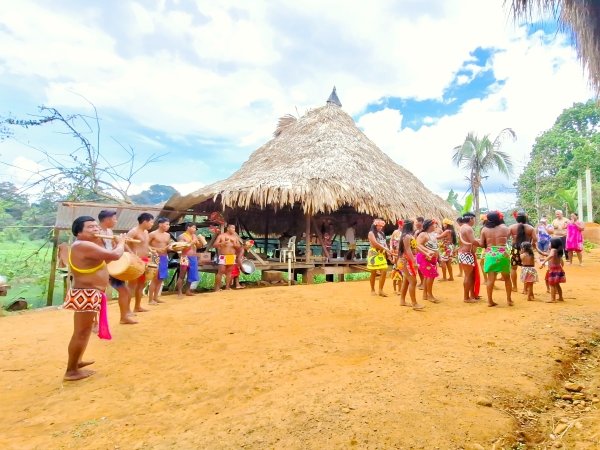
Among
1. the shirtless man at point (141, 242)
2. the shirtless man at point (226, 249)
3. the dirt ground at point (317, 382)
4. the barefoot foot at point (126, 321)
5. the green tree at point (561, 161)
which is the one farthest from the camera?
the green tree at point (561, 161)

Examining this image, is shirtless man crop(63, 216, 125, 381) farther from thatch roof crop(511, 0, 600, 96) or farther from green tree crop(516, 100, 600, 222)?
green tree crop(516, 100, 600, 222)

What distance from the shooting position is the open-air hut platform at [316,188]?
9586mm

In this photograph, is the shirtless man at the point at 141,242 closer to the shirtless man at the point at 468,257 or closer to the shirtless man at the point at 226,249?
the shirtless man at the point at 226,249

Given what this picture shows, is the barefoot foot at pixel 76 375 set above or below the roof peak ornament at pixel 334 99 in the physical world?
below

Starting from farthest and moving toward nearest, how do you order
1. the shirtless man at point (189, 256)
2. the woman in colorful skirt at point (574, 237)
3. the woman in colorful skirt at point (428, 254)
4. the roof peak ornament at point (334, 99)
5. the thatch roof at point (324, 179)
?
the roof peak ornament at point (334, 99) < the woman in colorful skirt at point (574, 237) < the thatch roof at point (324, 179) < the shirtless man at point (189, 256) < the woman in colorful skirt at point (428, 254)

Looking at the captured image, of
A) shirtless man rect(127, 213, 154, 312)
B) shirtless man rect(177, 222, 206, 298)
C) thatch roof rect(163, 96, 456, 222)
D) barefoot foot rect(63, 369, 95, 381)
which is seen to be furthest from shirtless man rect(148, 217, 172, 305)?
barefoot foot rect(63, 369, 95, 381)

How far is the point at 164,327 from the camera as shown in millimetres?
5090

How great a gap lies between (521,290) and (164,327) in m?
6.29

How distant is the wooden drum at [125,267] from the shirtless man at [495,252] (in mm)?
4932

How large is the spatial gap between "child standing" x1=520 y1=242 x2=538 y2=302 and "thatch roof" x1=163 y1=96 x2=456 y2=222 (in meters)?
4.45

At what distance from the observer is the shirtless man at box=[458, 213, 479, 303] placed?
601cm

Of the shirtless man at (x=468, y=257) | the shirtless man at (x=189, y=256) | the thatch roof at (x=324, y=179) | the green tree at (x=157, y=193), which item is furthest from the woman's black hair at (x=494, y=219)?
the green tree at (x=157, y=193)

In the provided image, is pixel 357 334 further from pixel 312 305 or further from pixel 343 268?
pixel 343 268

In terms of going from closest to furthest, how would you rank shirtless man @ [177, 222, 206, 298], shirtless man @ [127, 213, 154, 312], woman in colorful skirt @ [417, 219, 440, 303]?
shirtless man @ [127, 213, 154, 312] → woman in colorful skirt @ [417, 219, 440, 303] → shirtless man @ [177, 222, 206, 298]
